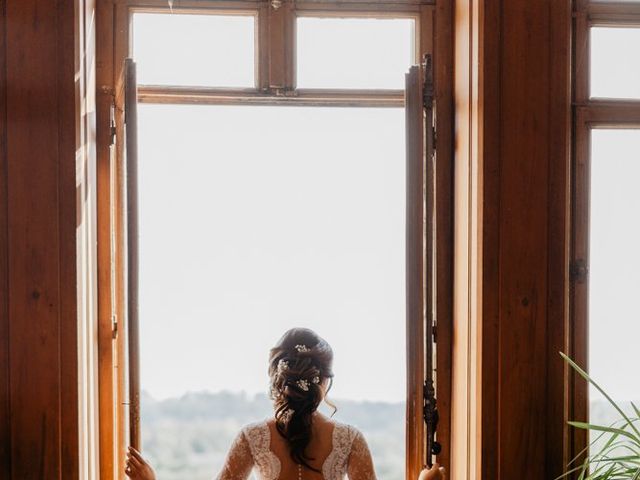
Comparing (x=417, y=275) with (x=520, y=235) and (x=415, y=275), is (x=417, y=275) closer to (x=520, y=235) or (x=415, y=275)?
(x=415, y=275)

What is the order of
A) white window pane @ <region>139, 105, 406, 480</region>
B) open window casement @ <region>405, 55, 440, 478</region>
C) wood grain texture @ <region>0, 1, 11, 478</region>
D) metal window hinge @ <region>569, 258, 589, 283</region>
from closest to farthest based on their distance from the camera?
wood grain texture @ <region>0, 1, 11, 478</region>, open window casement @ <region>405, 55, 440, 478</region>, metal window hinge @ <region>569, 258, 589, 283</region>, white window pane @ <region>139, 105, 406, 480</region>

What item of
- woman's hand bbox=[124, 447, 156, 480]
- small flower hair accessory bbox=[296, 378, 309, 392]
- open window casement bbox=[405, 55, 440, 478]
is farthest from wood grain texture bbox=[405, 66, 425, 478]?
woman's hand bbox=[124, 447, 156, 480]

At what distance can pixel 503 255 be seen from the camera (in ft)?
8.08

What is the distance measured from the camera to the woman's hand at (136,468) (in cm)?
238

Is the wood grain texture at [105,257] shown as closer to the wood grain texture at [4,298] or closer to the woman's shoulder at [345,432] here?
the wood grain texture at [4,298]

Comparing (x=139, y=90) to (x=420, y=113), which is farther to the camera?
(x=139, y=90)

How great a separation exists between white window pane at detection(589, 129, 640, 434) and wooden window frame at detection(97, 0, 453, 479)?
1.67ft

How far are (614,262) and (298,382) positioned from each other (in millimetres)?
1199

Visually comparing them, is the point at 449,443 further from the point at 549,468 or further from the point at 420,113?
the point at 420,113

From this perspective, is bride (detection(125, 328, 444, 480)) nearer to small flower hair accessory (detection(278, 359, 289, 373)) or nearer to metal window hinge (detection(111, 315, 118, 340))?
small flower hair accessory (detection(278, 359, 289, 373))

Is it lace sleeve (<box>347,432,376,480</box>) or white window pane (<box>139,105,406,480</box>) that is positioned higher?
white window pane (<box>139,105,406,480</box>)

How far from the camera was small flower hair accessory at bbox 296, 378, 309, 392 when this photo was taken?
8.31ft

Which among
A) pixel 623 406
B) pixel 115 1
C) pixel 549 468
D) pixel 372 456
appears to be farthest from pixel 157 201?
pixel 623 406

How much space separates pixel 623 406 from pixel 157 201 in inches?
72.5
